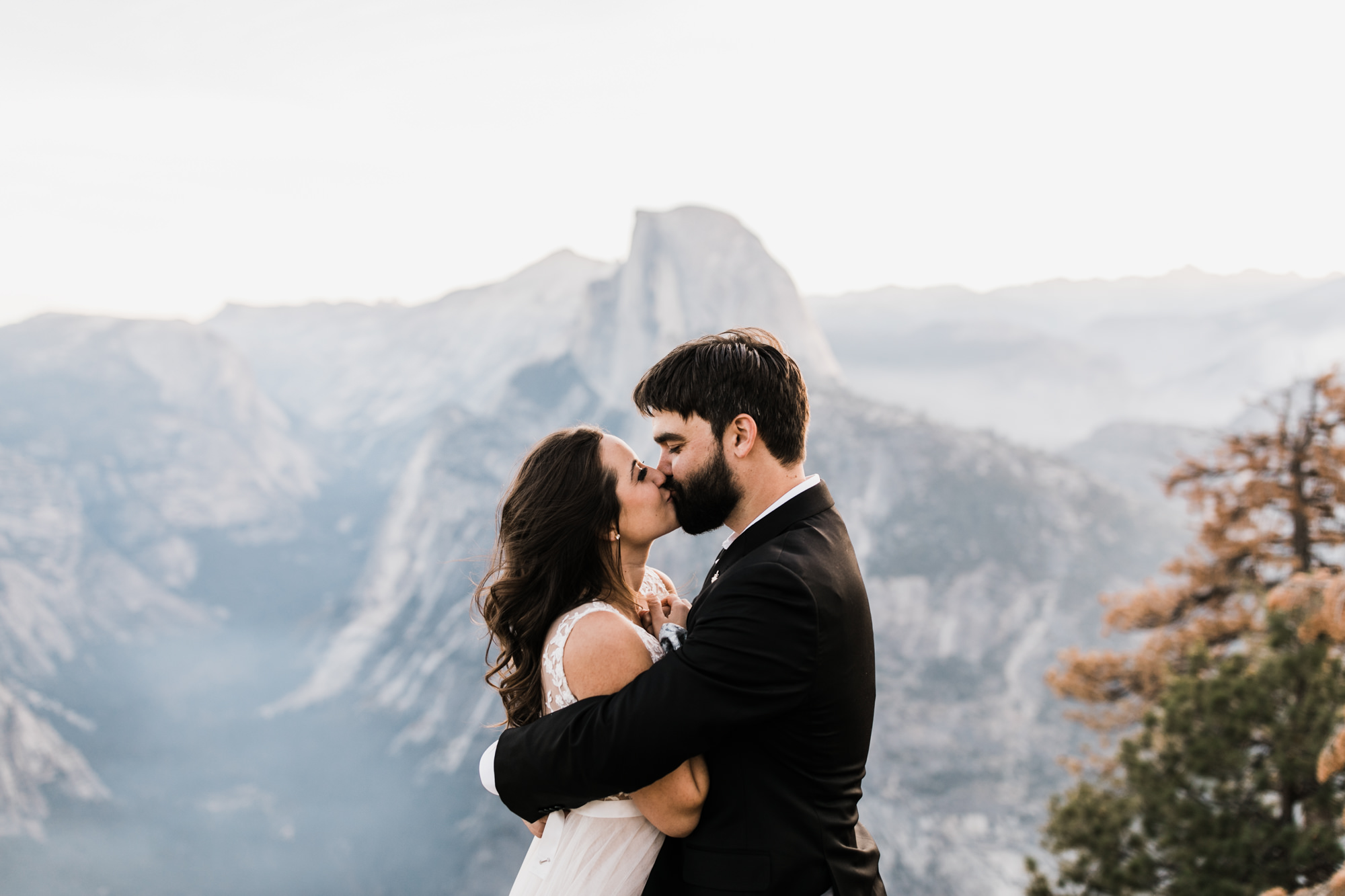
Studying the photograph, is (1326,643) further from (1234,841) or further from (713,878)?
(713,878)

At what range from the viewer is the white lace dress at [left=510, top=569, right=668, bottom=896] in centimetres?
349

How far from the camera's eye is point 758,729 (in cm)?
314

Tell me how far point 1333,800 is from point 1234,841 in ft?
3.94

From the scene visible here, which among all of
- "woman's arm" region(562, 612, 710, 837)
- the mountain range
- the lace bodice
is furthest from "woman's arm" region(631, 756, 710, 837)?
the mountain range

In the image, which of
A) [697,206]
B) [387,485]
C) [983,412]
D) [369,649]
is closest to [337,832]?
[369,649]

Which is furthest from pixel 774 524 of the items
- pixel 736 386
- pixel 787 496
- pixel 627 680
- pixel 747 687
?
pixel 627 680

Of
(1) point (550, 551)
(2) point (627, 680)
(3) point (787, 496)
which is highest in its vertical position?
(3) point (787, 496)

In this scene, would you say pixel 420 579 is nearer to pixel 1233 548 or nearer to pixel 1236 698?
pixel 1233 548

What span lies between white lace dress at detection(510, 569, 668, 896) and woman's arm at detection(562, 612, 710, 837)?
77 mm

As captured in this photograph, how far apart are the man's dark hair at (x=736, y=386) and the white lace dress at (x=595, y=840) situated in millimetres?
925

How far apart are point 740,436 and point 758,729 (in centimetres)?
115

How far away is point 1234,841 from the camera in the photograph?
1030cm

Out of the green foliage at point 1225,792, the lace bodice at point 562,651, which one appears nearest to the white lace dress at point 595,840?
the lace bodice at point 562,651

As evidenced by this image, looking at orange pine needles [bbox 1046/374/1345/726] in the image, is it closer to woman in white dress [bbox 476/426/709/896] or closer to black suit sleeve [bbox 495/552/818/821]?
woman in white dress [bbox 476/426/709/896]
